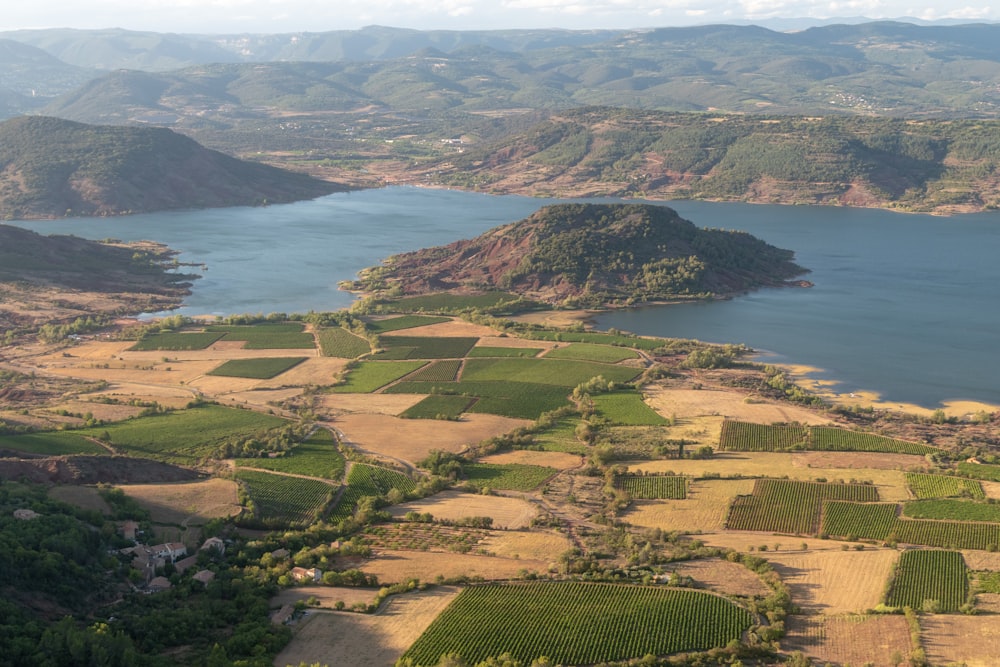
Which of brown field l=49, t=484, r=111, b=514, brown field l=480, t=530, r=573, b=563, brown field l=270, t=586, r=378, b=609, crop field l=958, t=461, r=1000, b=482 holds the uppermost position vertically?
crop field l=958, t=461, r=1000, b=482

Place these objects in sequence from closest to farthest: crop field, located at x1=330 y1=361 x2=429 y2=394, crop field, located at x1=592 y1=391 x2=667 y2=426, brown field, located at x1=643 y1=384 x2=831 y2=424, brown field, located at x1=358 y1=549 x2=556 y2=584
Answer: brown field, located at x1=358 y1=549 x2=556 y2=584, brown field, located at x1=643 y1=384 x2=831 y2=424, crop field, located at x1=592 y1=391 x2=667 y2=426, crop field, located at x1=330 y1=361 x2=429 y2=394

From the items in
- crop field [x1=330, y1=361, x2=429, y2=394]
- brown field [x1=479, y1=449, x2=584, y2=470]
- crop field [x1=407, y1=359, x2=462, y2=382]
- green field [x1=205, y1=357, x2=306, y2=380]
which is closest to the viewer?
brown field [x1=479, y1=449, x2=584, y2=470]

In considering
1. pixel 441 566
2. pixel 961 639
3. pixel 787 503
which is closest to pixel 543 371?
pixel 787 503

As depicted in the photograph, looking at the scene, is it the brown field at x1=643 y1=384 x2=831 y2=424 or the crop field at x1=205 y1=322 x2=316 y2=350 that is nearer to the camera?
the brown field at x1=643 y1=384 x2=831 y2=424

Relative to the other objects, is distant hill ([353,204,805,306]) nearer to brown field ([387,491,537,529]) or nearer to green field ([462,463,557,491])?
green field ([462,463,557,491])

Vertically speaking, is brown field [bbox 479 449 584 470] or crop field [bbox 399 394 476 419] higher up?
crop field [bbox 399 394 476 419]

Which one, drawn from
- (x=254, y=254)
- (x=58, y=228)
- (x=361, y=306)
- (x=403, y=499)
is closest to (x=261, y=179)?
(x=58, y=228)

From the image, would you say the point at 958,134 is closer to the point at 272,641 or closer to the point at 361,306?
the point at 361,306

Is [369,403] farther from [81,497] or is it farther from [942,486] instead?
[942,486]

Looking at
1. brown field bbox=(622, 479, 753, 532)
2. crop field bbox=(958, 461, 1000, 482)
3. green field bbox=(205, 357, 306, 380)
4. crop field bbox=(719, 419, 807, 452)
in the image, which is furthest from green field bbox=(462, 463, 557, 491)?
green field bbox=(205, 357, 306, 380)
